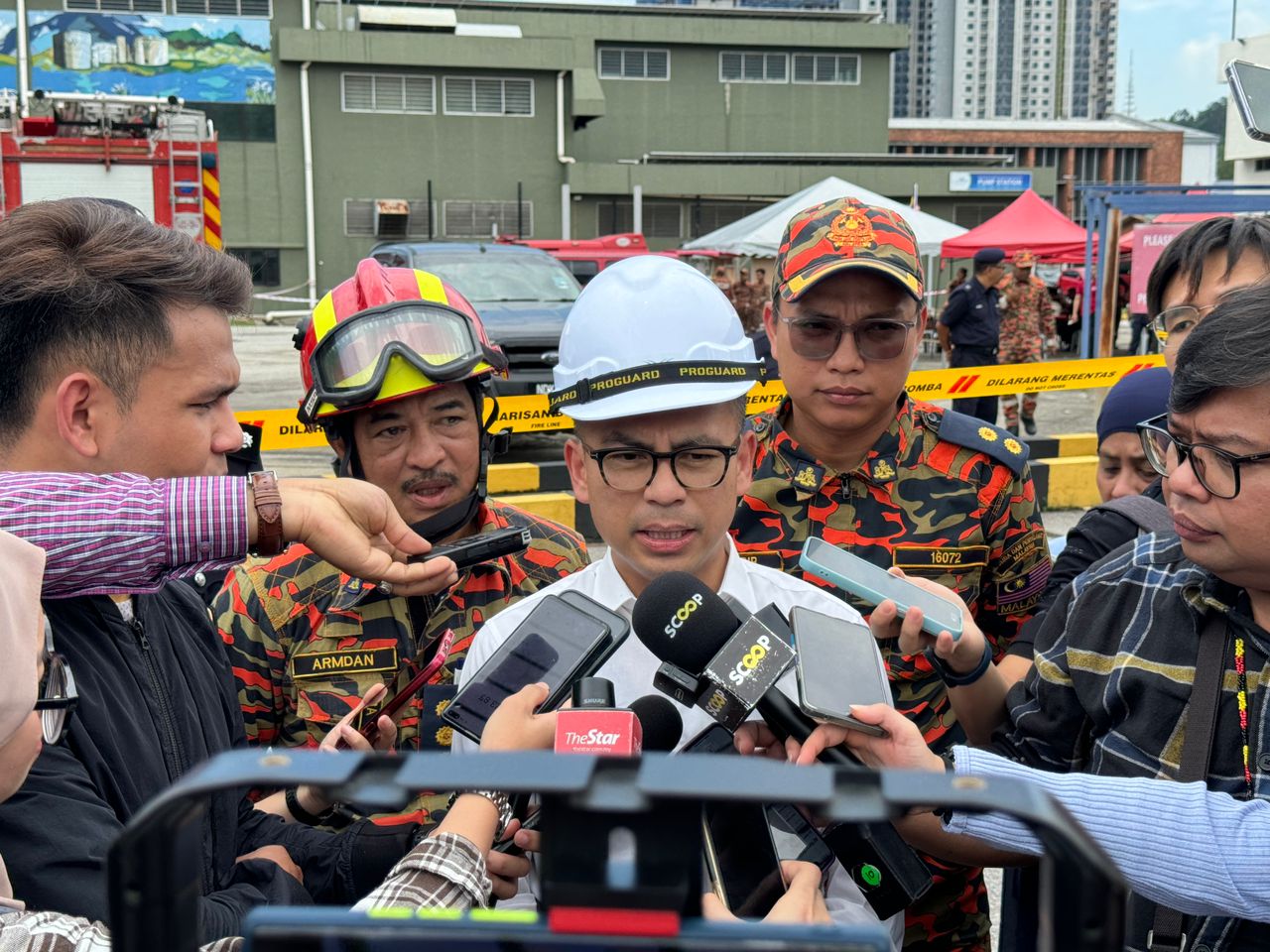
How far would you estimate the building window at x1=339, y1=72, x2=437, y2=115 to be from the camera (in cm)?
3812

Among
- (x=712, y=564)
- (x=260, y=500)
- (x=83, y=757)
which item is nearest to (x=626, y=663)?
(x=712, y=564)

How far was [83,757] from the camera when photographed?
1.80m

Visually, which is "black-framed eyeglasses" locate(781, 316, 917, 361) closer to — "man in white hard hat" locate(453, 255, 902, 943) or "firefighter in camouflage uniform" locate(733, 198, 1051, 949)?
"firefighter in camouflage uniform" locate(733, 198, 1051, 949)

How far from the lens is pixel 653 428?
2299 millimetres

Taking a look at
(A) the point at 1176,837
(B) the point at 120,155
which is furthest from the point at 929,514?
(B) the point at 120,155

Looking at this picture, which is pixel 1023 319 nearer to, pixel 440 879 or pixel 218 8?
pixel 440 879

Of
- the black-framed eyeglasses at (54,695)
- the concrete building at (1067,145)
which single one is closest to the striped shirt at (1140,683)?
the black-framed eyeglasses at (54,695)

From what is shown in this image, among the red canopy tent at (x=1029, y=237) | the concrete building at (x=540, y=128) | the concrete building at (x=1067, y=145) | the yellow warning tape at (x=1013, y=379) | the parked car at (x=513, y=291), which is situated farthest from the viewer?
the concrete building at (x=1067, y=145)

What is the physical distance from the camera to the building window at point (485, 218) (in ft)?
130

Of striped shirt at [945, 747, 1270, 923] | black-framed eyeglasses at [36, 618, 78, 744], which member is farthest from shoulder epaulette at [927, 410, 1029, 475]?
black-framed eyeglasses at [36, 618, 78, 744]

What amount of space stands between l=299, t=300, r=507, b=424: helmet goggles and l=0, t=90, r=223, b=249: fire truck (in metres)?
11.5

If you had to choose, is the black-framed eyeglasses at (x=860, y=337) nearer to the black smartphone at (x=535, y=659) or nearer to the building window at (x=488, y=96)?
the black smartphone at (x=535, y=659)

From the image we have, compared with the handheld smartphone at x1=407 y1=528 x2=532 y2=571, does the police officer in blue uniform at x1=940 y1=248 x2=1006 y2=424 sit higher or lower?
higher

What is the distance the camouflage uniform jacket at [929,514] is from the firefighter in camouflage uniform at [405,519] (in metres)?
0.59
